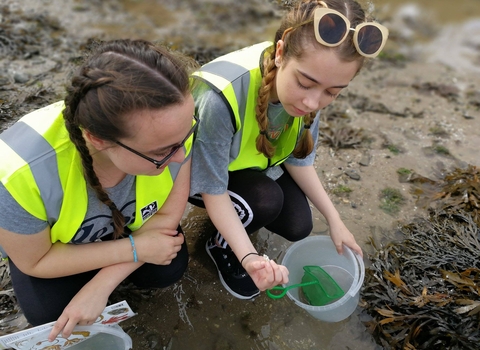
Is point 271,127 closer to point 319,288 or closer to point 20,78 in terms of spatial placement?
point 319,288

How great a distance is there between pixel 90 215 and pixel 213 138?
1.92 ft

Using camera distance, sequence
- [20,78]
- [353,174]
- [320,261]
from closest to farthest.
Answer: [320,261] < [353,174] < [20,78]

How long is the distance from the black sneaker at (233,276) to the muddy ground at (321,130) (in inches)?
2.2

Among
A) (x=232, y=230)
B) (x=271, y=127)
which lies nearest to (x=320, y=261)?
(x=232, y=230)

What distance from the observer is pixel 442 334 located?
1940 mm

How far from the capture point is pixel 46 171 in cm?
132

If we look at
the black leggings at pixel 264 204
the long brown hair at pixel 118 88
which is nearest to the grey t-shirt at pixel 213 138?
the black leggings at pixel 264 204

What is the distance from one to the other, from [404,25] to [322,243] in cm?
540

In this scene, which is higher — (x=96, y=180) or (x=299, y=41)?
(x=299, y=41)

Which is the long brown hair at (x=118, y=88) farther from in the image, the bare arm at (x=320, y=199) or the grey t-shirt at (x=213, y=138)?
the bare arm at (x=320, y=199)

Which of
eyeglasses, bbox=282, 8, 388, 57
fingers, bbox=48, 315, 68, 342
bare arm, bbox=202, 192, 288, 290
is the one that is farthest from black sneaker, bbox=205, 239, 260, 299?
eyeglasses, bbox=282, 8, 388, 57

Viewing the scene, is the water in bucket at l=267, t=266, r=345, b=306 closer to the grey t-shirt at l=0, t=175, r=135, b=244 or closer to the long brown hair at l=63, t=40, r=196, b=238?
the grey t-shirt at l=0, t=175, r=135, b=244

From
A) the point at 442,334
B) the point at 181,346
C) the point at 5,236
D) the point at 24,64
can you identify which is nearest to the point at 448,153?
the point at 442,334

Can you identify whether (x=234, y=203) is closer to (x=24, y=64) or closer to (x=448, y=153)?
(x=448, y=153)
